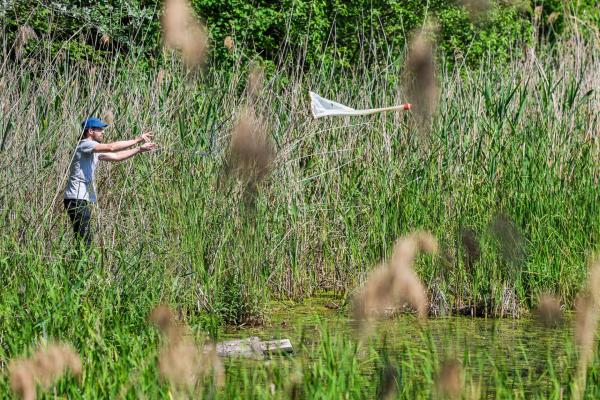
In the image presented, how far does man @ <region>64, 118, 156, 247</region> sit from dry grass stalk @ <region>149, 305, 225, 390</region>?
2.31 m

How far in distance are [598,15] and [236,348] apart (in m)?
11.3

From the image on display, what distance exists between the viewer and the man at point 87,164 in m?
6.01

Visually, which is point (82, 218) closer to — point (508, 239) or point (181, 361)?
point (508, 239)

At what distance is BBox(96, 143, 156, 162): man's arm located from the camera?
5773 mm

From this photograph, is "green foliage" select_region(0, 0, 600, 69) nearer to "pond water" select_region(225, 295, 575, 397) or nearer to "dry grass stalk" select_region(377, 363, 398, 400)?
"pond water" select_region(225, 295, 575, 397)

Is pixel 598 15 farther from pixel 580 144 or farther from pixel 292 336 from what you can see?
pixel 292 336

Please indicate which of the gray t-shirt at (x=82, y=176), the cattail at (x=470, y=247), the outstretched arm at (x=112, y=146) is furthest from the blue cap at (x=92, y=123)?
the cattail at (x=470, y=247)

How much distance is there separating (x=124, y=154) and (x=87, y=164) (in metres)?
0.35

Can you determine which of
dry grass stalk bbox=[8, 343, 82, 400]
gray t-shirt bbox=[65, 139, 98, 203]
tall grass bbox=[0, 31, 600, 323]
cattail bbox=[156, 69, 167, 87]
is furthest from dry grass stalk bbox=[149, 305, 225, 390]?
cattail bbox=[156, 69, 167, 87]

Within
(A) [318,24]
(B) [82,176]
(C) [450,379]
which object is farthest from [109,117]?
(A) [318,24]

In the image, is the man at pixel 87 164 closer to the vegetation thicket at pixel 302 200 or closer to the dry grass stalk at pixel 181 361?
the vegetation thicket at pixel 302 200

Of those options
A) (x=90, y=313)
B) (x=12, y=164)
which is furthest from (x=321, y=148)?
(x=90, y=313)

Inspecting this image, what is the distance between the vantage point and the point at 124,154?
6043 millimetres

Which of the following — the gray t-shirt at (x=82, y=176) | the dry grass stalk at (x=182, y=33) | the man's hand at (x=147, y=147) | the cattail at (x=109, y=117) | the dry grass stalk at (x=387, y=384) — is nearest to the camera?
the dry grass stalk at (x=387, y=384)
